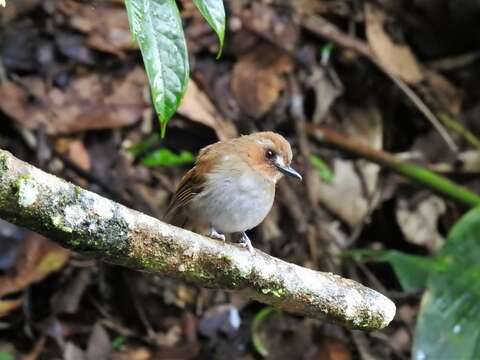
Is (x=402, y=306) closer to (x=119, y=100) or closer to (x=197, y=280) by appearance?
(x=119, y=100)

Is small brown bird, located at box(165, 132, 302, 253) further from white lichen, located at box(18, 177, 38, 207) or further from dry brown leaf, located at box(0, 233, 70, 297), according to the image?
white lichen, located at box(18, 177, 38, 207)

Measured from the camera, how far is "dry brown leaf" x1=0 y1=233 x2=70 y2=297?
13.7ft

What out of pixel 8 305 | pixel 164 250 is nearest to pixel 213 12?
pixel 164 250

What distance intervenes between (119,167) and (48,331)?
102 centimetres

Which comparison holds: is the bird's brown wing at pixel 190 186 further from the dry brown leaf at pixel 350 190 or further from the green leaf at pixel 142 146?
the dry brown leaf at pixel 350 190

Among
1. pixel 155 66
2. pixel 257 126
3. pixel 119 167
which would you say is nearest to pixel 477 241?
pixel 257 126

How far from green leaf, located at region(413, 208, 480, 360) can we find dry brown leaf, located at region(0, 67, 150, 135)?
76.4 inches

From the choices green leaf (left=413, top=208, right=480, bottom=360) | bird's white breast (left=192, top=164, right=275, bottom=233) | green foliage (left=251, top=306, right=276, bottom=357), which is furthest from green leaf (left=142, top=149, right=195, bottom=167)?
green leaf (left=413, top=208, right=480, bottom=360)

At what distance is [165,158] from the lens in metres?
4.75

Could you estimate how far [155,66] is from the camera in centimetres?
164

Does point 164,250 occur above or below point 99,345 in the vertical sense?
above

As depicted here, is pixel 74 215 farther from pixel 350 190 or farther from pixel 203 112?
pixel 350 190

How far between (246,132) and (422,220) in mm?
1374

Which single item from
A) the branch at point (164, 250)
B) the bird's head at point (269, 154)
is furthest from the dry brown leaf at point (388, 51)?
the branch at point (164, 250)
